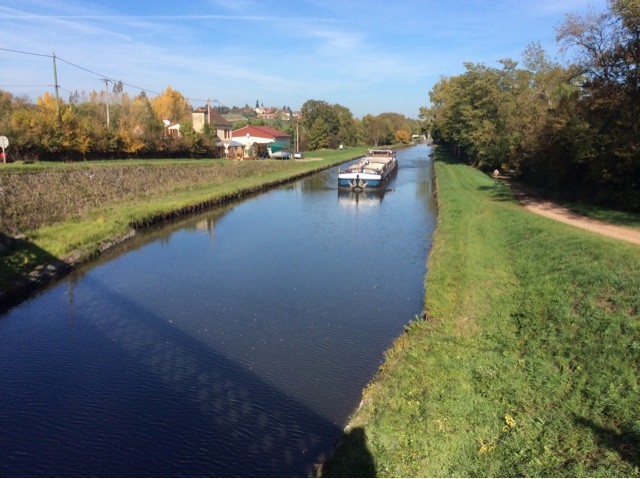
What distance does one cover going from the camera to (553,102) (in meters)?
29.2

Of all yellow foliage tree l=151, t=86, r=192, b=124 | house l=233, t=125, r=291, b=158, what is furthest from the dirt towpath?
yellow foliage tree l=151, t=86, r=192, b=124

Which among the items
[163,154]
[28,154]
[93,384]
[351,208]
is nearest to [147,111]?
[163,154]

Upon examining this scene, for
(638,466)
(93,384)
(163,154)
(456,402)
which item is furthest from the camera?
(163,154)

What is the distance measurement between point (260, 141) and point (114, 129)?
21.7 metres

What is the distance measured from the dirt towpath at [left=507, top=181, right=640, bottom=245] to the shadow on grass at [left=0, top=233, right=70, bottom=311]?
14.4 m

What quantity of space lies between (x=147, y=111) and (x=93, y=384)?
210ft

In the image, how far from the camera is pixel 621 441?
5.21 metres

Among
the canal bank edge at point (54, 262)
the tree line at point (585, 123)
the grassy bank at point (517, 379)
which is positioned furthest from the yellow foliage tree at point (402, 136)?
the grassy bank at point (517, 379)

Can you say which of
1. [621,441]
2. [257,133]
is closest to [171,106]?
[257,133]

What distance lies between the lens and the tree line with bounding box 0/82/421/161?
116 ft

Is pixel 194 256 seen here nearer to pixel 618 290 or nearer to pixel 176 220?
pixel 176 220

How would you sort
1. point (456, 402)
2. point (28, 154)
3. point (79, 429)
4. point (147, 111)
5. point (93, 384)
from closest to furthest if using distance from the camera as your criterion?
point (456, 402) < point (79, 429) < point (93, 384) < point (28, 154) < point (147, 111)

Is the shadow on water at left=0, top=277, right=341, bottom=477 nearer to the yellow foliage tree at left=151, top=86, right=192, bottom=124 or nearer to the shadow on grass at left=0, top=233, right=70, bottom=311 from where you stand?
the shadow on grass at left=0, top=233, right=70, bottom=311

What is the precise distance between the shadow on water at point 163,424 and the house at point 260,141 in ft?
170
